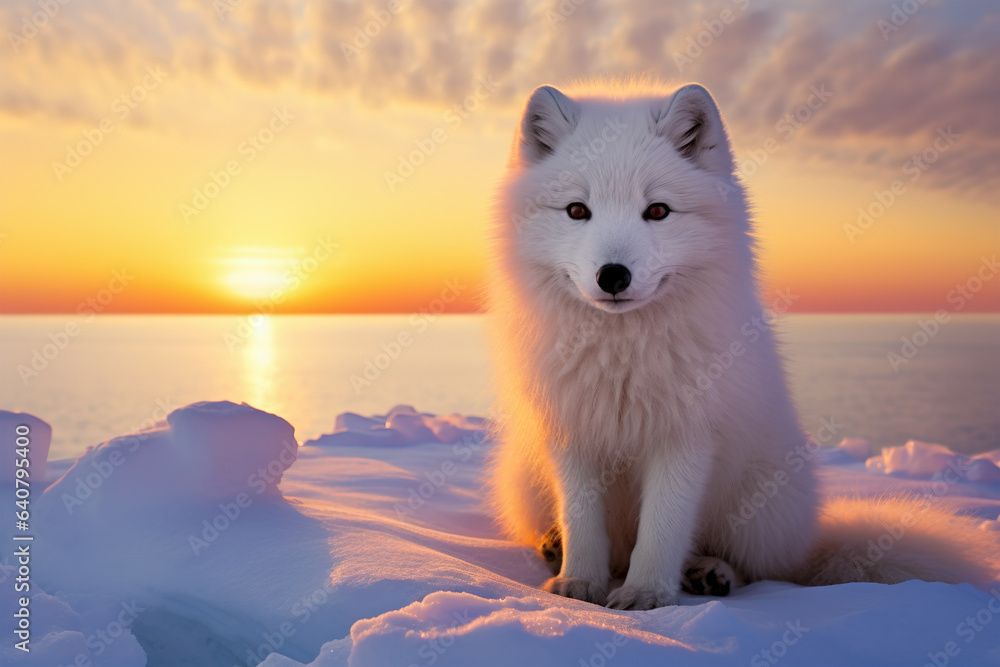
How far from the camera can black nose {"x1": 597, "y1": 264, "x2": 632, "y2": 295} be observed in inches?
84.4

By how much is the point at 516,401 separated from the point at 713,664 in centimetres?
142

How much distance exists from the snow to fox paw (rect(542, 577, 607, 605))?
0.32 feet

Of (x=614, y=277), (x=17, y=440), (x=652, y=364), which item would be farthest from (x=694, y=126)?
(x=17, y=440)

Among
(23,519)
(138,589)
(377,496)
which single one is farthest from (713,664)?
(23,519)

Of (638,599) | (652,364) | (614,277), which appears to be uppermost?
(614,277)

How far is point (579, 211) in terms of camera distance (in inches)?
94.6

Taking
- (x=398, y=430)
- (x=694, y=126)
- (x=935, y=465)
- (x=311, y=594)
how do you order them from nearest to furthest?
(x=311, y=594)
(x=694, y=126)
(x=935, y=465)
(x=398, y=430)

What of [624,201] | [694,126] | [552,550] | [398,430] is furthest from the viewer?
[398,430]

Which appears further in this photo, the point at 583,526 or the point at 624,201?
the point at 583,526

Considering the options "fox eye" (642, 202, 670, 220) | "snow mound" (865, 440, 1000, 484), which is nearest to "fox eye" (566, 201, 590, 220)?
"fox eye" (642, 202, 670, 220)

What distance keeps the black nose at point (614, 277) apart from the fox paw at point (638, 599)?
1.20 m

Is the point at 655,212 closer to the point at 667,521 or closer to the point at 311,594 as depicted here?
the point at 667,521

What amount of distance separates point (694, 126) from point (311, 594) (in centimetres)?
232

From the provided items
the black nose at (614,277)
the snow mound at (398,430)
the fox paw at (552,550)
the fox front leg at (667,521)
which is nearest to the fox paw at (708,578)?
the fox front leg at (667,521)
